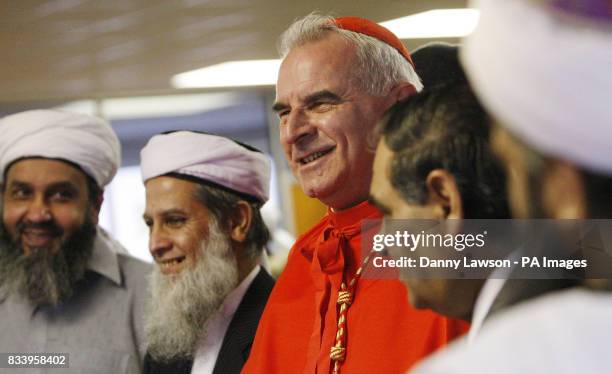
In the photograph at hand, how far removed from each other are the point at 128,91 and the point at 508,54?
153cm

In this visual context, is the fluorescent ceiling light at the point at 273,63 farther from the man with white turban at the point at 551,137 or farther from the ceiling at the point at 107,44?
the man with white turban at the point at 551,137

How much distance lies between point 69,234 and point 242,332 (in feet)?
1.68

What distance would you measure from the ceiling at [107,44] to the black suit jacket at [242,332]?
55 centimetres

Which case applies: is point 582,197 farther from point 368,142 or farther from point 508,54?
point 368,142

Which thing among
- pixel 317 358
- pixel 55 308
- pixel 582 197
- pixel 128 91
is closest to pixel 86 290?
pixel 55 308

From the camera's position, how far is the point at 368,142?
1.68 m

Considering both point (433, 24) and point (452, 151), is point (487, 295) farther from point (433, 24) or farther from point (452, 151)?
point (433, 24)

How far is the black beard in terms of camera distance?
221 centimetres

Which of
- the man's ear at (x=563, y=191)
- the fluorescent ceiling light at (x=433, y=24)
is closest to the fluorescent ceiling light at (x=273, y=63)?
the fluorescent ceiling light at (x=433, y=24)

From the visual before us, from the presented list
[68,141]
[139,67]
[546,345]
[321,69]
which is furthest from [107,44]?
[546,345]

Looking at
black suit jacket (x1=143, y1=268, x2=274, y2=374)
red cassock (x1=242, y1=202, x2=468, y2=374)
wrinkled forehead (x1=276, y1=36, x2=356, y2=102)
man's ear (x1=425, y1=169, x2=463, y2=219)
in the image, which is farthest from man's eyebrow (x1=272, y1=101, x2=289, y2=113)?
man's ear (x1=425, y1=169, x2=463, y2=219)

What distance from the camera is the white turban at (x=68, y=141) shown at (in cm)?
219

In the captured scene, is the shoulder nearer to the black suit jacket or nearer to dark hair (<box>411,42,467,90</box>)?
dark hair (<box>411,42,467,90</box>)

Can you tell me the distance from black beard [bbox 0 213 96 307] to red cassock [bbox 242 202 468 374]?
60 centimetres
